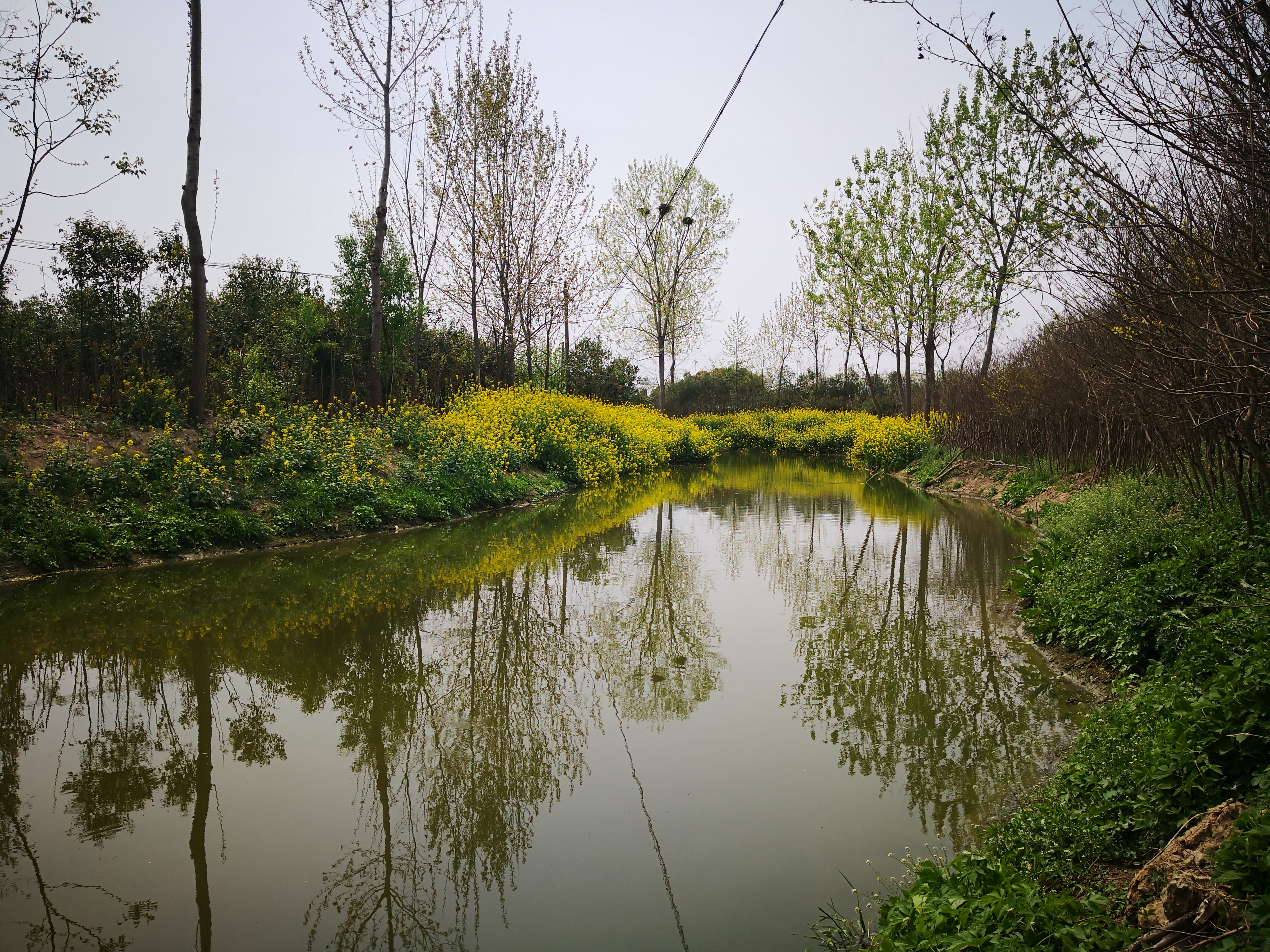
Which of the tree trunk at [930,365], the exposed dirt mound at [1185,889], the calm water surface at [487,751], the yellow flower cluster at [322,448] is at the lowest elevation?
the calm water surface at [487,751]

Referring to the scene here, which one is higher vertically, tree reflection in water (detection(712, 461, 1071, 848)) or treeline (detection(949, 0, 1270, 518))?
treeline (detection(949, 0, 1270, 518))

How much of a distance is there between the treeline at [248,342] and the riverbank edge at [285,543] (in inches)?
126

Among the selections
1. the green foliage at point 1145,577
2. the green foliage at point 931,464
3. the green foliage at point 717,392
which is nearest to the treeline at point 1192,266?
the green foliage at point 1145,577

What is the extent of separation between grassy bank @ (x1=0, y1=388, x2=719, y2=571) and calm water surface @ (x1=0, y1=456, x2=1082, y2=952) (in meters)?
0.73

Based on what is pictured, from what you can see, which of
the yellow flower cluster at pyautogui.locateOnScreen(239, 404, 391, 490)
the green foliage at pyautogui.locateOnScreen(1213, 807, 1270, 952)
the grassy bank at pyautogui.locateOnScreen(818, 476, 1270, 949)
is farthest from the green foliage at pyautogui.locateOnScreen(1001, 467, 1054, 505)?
the green foliage at pyautogui.locateOnScreen(1213, 807, 1270, 952)

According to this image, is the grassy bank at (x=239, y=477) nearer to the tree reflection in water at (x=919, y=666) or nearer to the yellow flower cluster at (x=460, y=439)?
the yellow flower cluster at (x=460, y=439)

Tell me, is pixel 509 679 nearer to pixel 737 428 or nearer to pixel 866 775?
pixel 866 775

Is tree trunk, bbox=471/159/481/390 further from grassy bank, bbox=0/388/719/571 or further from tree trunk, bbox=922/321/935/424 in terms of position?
tree trunk, bbox=922/321/935/424

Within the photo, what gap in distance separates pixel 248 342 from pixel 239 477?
494 inches

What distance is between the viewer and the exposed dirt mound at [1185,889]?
2146 millimetres

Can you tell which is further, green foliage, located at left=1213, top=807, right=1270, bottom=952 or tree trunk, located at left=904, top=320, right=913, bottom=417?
tree trunk, located at left=904, top=320, right=913, bottom=417

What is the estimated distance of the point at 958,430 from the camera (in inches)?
773

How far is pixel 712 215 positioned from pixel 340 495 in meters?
25.5

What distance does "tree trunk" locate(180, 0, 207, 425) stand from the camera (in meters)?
11.6
